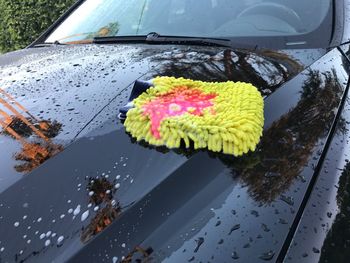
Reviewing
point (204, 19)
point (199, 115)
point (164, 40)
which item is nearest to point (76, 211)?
point (199, 115)

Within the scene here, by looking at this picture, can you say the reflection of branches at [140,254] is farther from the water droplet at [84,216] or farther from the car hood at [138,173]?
the water droplet at [84,216]

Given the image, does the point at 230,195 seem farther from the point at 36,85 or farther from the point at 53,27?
the point at 53,27

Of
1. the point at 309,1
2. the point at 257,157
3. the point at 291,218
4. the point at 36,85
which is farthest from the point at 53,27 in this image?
the point at 291,218

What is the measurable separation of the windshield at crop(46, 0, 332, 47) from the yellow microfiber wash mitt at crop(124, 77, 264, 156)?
0.69m

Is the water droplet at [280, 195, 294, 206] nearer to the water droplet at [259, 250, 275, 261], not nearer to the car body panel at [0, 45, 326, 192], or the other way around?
the water droplet at [259, 250, 275, 261]

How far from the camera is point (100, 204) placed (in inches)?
49.4

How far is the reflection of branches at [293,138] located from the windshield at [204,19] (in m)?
0.46

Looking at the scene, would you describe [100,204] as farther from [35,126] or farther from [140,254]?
[35,126]

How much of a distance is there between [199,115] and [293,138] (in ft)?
0.95

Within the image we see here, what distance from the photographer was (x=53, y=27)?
2.95m

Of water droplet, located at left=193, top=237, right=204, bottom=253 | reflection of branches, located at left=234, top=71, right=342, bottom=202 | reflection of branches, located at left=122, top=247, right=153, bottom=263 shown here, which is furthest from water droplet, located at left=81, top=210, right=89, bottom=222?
reflection of branches, located at left=234, top=71, right=342, bottom=202

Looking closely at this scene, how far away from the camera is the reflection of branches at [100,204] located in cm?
118

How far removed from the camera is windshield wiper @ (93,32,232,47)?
2.21 m

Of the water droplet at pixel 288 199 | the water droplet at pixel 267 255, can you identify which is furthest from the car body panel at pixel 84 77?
the water droplet at pixel 267 255
